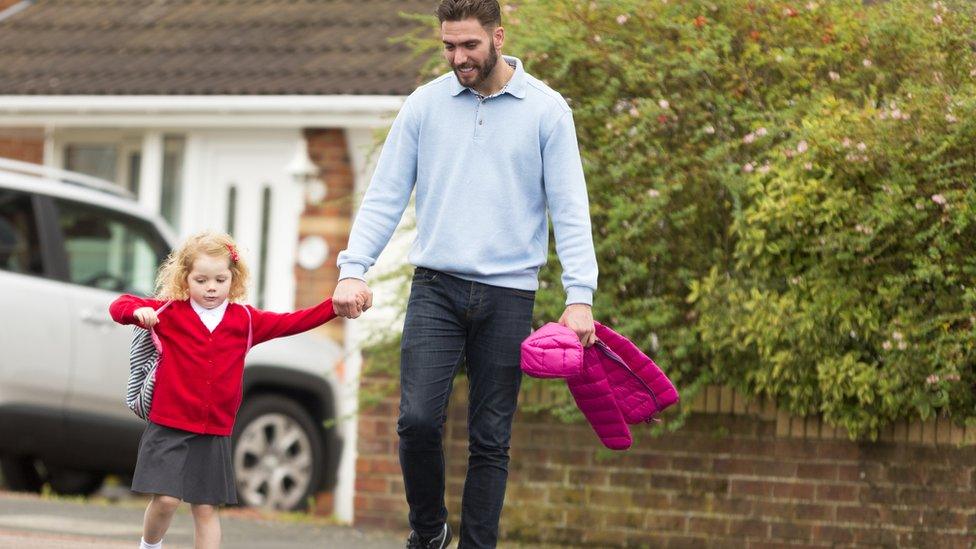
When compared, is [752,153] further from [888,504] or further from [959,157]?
[888,504]

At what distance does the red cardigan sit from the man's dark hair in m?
0.97

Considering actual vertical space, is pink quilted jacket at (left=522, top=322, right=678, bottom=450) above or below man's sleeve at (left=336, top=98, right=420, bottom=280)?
below

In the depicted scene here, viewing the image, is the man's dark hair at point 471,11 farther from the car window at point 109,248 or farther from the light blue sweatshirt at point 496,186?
the car window at point 109,248

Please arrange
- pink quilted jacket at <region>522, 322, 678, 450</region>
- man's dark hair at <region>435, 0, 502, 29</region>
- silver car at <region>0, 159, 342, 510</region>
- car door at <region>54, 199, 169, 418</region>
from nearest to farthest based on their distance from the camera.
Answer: man's dark hair at <region>435, 0, 502, 29</region> < pink quilted jacket at <region>522, 322, 678, 450</region> < silver car at <region>0, 159, 342, 510</region> < car door at <region>54, 199, 169, 418</region>

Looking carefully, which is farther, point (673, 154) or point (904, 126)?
point (673, 154)

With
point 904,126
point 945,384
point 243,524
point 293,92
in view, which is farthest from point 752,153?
point 293,92

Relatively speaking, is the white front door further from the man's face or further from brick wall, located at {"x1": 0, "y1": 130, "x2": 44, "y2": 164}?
the man's face

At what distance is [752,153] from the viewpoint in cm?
772

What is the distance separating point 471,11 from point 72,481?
23.4ft

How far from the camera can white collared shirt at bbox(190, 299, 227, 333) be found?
212 inches

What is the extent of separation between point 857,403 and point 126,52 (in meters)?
7.28

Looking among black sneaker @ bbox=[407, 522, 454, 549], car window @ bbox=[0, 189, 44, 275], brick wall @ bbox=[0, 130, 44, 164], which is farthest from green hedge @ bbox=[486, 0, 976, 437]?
brick wall @ bbox=[0, 130, 44, 164]

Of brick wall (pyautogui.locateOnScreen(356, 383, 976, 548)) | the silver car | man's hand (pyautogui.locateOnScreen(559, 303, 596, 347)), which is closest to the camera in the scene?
man's hand (pyautogui.locateOnScreen(559, 303, 596, 347))

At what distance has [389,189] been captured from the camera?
555 cm
